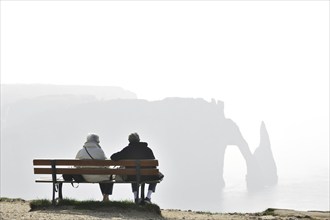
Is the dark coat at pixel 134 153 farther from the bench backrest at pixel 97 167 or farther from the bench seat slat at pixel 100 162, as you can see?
the bench seat slat at pixel 100 162

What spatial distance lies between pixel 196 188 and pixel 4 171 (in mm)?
63962

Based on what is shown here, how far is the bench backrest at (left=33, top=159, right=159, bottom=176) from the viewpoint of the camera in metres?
11.2

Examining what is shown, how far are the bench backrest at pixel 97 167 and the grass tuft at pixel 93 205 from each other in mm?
591

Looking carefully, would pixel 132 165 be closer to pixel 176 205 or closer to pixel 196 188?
pixel 176 205

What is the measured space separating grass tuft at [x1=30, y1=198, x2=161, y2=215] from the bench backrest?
1.94 feet

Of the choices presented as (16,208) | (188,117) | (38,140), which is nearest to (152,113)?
(188,117)

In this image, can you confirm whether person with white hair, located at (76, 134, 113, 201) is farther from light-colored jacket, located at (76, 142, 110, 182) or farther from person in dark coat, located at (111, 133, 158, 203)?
person in dark coat, located at (111, 133, 158, 203)

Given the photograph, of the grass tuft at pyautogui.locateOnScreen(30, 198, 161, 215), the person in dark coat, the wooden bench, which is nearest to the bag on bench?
the wooden bench

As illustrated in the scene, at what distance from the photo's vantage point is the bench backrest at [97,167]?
36.6 ft

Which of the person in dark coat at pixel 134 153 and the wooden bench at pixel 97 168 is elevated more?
the person in dark coat at pixel 134 153

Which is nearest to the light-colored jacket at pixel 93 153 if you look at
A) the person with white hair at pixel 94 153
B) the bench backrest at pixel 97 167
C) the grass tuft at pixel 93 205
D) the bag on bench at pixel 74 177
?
the person with white hair at pixel 94 153

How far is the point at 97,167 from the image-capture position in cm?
1147

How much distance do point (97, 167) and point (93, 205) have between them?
825 millimetres

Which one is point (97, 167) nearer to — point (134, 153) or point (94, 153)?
point (94, 153)
